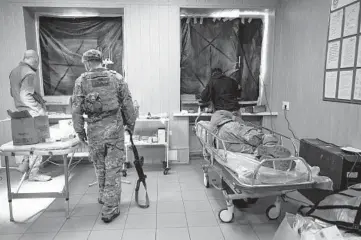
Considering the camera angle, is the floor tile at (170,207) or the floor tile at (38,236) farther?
the floor tile at (170,207)

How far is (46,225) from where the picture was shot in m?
2.46

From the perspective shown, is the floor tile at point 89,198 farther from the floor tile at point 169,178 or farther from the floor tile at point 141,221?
the floor tile at point 169,178

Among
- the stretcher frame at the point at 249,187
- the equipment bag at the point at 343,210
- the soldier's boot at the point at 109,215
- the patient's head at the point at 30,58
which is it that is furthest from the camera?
the patient's head at the point at 30,58

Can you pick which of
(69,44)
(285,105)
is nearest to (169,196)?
(285,105)

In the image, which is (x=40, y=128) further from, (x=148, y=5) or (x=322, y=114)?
(x=322, y=114)

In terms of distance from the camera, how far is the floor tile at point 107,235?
224 cm

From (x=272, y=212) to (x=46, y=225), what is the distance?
2.22 metres

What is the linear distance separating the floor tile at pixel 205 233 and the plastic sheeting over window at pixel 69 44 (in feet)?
9.83

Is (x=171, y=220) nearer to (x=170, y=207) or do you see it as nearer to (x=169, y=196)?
(x=170, y=207)

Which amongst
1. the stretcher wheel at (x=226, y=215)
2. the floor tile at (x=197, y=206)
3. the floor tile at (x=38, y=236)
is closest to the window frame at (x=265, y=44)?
the floor tile at (x=197, y=206)

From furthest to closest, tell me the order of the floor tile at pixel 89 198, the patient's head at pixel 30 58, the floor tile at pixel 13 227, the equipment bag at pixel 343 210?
the patient's head at pixel 30 58
the floor tile at pixel 89 198
the floor tile at pixel 13 227
the equipment bag at pixel 343 210

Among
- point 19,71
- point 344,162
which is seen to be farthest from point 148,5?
point 344,162

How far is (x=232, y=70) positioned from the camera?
4.34 meters

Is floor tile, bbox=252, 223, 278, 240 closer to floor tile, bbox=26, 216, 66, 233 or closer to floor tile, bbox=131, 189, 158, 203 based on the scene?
floor tile, bbox=131, 189, 158, 203
